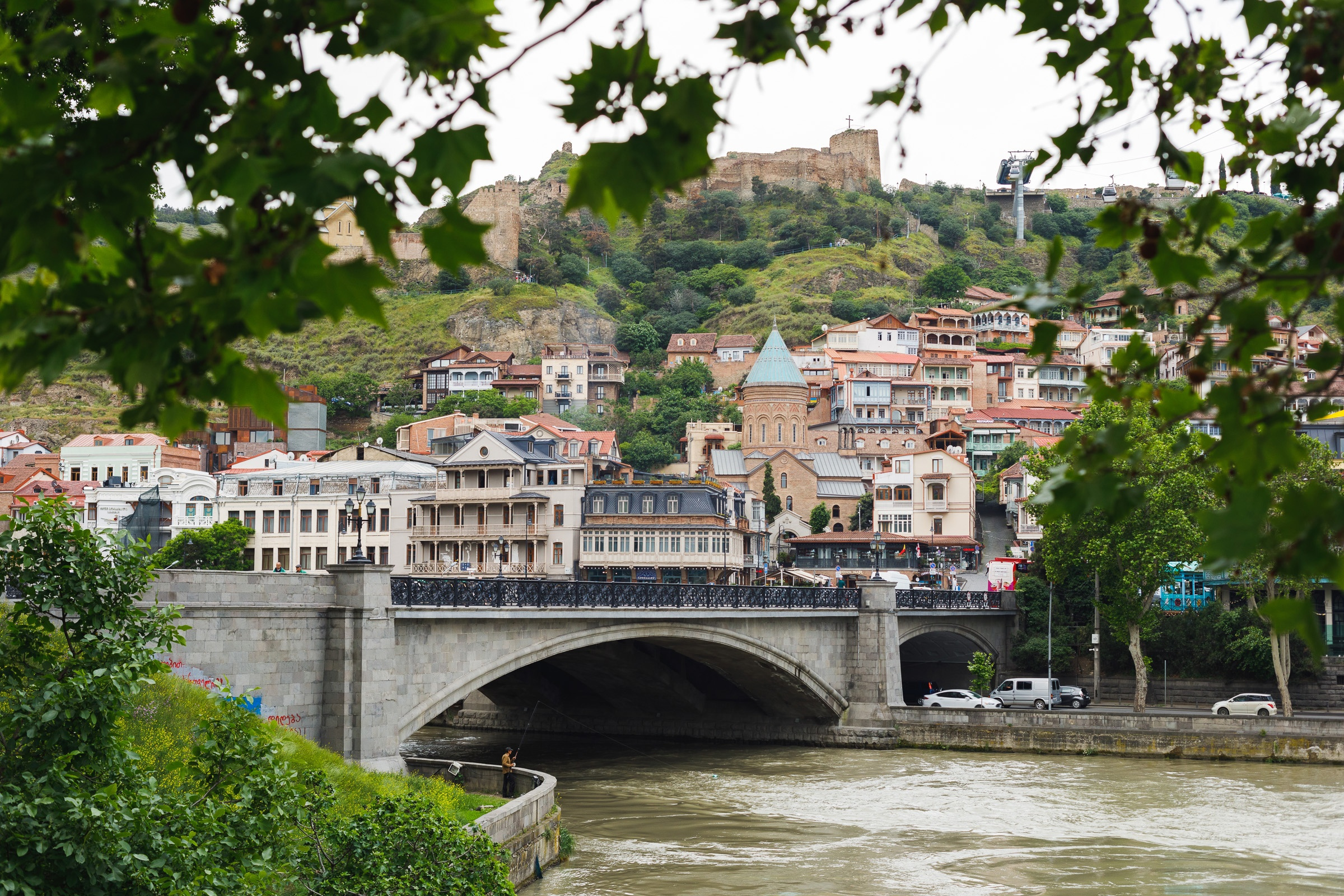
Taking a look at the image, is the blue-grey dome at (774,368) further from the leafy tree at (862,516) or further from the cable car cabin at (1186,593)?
the cable car cabin at (1186,593)

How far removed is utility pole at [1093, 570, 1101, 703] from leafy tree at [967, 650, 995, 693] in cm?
308

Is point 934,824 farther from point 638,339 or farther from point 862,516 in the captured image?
point 638,339

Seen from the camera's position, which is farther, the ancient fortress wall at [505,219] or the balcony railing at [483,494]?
the ancient fortress wall at [505,219]

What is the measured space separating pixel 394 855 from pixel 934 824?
46.6 feet

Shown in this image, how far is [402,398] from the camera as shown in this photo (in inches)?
3848

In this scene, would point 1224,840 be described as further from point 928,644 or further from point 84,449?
point 84,449

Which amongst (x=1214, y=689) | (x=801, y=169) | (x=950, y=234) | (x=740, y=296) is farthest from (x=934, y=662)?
(x=801, y=169)

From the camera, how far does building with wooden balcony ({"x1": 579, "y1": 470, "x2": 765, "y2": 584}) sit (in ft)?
173

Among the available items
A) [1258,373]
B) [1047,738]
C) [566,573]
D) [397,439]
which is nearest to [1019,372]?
[397,439]

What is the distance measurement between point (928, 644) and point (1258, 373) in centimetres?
4464

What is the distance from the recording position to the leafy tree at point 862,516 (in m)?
70.2

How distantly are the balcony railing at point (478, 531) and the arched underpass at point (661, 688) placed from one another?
43.7 feet

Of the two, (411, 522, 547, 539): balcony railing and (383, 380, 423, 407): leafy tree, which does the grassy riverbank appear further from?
(383, 380, 423, 407): leafy tree

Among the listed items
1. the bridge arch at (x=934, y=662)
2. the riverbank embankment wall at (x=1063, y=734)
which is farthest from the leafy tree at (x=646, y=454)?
the riverbank embankment wall at (x=1063, y=734)
